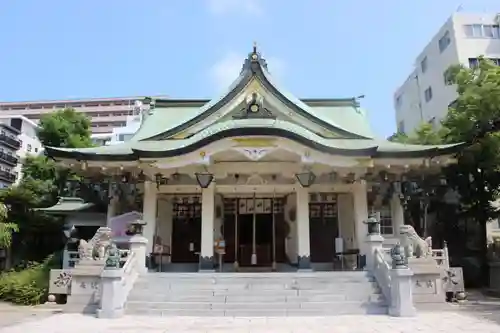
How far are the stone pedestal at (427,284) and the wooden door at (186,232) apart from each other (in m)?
7.84

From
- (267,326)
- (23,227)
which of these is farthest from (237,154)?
(23,227)

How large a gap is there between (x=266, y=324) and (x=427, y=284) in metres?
5.09

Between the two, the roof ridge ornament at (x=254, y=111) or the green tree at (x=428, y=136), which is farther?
the green tree at (x=428, y=136)

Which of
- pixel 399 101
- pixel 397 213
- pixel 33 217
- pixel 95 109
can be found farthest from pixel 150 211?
pixel 95 109

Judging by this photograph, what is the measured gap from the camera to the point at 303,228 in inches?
553

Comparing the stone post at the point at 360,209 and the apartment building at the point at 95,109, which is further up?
the apartment building at the point at 95,109

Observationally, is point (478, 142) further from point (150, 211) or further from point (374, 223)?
point (150, 211)

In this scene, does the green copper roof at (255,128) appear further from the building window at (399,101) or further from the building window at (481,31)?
the building window at (399,101)

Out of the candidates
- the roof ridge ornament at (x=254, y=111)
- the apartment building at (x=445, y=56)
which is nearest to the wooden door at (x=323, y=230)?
the roof ridge ornament at (x=254, y=111)

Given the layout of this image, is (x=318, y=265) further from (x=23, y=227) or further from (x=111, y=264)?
(x=23, y=227)

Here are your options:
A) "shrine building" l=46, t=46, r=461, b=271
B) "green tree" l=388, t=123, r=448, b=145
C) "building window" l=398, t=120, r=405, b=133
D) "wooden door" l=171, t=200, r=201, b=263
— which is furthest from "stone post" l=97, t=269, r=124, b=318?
"building window" l=398, t=120, r=405, b=133

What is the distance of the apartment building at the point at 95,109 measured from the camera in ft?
272

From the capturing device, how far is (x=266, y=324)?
349 inches

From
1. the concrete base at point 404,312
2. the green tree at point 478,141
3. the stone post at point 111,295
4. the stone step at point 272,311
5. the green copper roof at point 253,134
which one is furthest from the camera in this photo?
the green tree at point 478,141
